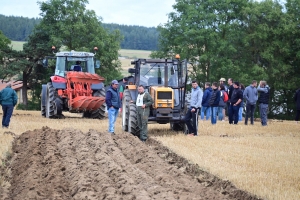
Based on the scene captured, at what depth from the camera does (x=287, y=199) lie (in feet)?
29.3

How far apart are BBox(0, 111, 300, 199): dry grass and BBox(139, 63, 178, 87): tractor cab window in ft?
5.11

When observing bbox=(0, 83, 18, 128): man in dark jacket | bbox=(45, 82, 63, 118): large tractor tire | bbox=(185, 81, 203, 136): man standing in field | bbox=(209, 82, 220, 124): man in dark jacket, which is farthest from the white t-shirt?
bbox=(45, 82, 63, 118): large tractor tire

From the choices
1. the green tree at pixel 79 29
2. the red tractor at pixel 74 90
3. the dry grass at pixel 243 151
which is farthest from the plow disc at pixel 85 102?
the green tree at pixel 79 29

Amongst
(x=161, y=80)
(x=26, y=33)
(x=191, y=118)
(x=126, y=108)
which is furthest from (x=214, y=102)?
(x=26, y=33)

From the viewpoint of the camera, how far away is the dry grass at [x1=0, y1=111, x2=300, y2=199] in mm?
10312

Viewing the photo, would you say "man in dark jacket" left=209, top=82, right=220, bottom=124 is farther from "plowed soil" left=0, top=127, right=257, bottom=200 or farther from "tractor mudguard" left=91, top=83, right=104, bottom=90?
"plowed soil" left=0, top=127, right=257, bottom=200

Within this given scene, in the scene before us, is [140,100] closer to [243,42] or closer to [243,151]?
[243,151]

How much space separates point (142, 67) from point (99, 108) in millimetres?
6733

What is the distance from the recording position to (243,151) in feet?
48.0

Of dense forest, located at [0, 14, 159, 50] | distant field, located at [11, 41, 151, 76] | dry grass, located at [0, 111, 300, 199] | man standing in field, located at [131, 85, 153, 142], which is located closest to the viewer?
dry grass, located at [0, 111, 300, 199]

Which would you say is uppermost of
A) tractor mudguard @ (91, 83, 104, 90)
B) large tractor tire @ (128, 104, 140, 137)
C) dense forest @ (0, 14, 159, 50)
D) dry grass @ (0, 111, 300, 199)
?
dense forest @ (0, 14, 159, 50)

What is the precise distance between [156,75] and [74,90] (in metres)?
6.14

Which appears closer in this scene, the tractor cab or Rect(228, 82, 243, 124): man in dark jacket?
Rect(228, 82, 243, 124): man in dark jacket

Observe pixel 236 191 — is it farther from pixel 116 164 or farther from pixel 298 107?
pixel 298 107
